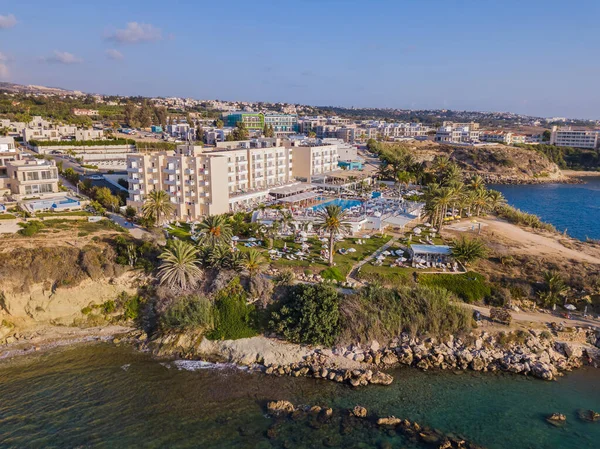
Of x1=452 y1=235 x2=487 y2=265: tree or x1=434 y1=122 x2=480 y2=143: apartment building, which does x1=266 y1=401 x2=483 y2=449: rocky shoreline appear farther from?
x1=434 y1=122 x2=480 y2=143: apartment building

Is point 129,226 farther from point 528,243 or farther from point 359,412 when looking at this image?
point 528,243

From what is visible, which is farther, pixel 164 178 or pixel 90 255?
pixel 164 178

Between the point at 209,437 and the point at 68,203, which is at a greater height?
the point at 68,203

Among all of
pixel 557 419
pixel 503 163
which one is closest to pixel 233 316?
pixel 557 419

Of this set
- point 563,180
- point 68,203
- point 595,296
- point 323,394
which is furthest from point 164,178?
point 563,180

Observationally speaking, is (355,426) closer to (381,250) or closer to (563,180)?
(381,250)

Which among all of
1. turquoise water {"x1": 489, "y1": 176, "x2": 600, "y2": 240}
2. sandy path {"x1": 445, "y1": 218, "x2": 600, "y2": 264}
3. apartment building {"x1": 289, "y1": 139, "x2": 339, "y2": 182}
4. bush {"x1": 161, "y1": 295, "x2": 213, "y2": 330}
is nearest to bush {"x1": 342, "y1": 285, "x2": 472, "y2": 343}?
bush {"x1": 161, "y1": 295, "x2": 213, "y2": 330}

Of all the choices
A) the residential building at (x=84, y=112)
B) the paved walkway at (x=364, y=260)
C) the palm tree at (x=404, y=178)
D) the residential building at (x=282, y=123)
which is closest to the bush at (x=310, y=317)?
the paved walkway at (x=364, y=260)
